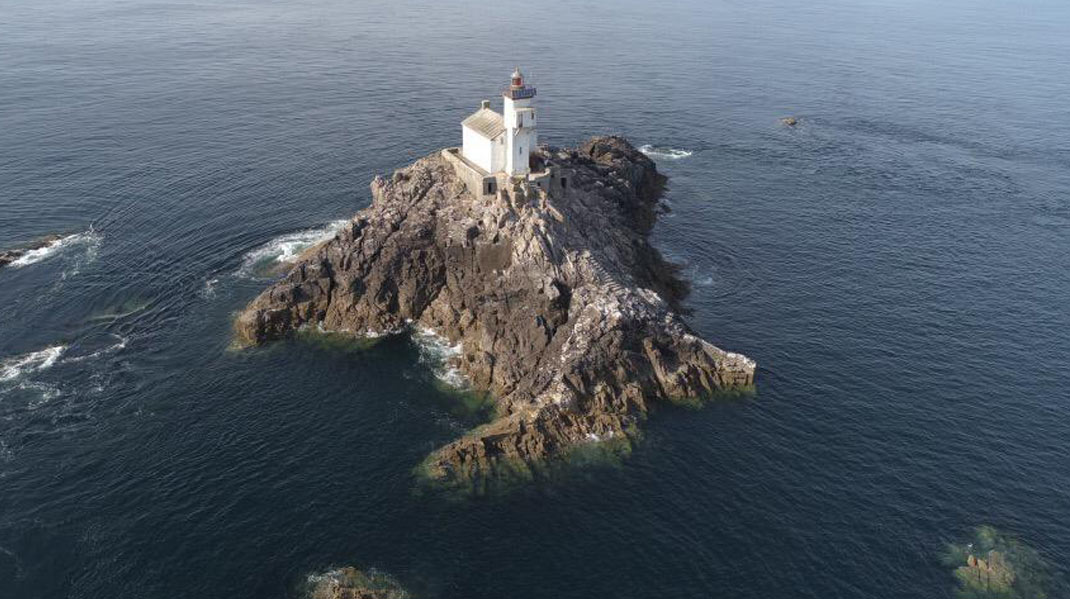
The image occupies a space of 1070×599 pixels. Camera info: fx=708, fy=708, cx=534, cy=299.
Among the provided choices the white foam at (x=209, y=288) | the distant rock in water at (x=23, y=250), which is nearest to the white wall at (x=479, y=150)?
the white foam at (x=209, y=288)

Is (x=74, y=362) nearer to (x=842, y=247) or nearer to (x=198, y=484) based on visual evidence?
(x=198, y=484)

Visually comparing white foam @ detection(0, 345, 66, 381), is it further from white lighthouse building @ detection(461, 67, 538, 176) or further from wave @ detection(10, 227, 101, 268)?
white lighthouse building @ detection(461, 67, 538, 176)

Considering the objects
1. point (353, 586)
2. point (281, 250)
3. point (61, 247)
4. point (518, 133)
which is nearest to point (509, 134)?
point (518, 133)

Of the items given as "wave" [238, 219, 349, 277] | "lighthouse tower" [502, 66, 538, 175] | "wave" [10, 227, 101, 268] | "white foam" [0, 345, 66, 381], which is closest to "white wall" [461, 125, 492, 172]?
"lighthouse tower" [502, 66, 538, 175]

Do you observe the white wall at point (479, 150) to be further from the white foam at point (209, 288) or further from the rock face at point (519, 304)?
the white foam at point (209, 288)

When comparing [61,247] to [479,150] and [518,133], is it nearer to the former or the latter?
[479,150]
